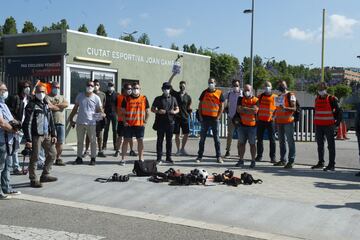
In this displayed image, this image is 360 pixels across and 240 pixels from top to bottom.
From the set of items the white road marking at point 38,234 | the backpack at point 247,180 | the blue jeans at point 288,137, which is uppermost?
the blue jeans at point 288,137

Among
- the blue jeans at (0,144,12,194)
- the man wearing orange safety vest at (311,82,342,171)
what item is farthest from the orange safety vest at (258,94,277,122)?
the blue jeans at (0,144,12,194)

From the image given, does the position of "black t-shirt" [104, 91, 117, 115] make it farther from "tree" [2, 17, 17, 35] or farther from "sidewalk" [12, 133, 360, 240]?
"tree" [2, 17, 17, 35]

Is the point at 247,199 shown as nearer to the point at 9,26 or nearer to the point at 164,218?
the point at 164,218

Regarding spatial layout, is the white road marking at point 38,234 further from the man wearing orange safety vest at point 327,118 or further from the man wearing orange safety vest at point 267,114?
the man wearing orange safety vest at point 267,114

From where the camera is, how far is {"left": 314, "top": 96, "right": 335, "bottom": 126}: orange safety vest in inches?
423

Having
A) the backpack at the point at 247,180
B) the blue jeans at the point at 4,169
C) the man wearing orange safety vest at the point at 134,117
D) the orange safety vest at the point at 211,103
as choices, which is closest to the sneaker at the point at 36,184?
the blue jeans at the point at 4,169

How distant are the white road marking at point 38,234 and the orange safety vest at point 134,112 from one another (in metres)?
4.74

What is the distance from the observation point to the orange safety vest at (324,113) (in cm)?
1074

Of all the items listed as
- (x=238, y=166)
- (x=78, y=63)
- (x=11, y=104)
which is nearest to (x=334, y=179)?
(x=238, y=166)

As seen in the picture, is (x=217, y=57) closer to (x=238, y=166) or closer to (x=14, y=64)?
(x=14, y=64)

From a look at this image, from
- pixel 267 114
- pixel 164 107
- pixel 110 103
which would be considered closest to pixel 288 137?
pixel 267 114

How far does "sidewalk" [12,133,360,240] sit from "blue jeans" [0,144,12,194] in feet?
1.45

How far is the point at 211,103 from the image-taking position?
38.1ft

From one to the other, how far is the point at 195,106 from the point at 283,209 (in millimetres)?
13888
